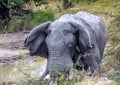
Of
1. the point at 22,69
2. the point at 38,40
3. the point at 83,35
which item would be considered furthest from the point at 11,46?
the point at 83,35

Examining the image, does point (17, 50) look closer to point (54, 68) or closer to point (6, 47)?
point (6, 47)

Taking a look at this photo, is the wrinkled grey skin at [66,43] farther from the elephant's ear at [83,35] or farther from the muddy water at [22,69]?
the muddy water at [22,69]

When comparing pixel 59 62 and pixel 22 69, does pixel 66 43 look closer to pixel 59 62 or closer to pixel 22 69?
A: pixel 59 62

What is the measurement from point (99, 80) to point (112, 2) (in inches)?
147

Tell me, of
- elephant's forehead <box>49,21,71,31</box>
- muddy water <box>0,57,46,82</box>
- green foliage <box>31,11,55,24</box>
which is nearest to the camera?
elephant's forehead <box>49,21,71,31</box>

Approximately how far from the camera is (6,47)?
1502 cm

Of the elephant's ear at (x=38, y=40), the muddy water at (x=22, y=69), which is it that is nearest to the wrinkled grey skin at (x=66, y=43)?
the elephant's ear at (x=38, y=40)

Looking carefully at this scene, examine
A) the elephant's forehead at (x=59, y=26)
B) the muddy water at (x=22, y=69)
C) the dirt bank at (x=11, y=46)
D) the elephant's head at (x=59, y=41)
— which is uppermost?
the elephant's forehead at (x=59, y=26)

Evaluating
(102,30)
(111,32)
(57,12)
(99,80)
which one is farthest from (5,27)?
(99,80)

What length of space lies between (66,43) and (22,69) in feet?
11.1

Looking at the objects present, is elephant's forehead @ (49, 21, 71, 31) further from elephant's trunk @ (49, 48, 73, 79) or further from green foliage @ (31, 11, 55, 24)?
green foliage @ (31, 11, 55, 24)

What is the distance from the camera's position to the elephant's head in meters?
6.93

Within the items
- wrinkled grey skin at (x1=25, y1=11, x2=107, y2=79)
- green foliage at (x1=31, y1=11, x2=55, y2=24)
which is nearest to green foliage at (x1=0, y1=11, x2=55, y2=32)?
green foliage at (x1=31, y1=11, x2=55, y2=24)

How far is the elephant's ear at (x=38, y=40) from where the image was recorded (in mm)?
7580
